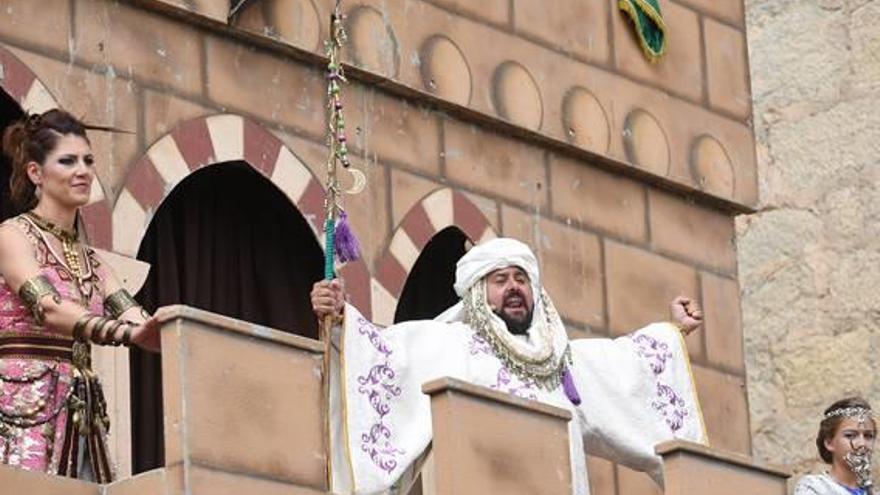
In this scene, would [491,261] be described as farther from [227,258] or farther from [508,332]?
[227,258]

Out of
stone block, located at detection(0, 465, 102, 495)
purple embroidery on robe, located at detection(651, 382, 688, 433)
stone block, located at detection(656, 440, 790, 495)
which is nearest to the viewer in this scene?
stone block, located at detection(0, 465, 102, 495)

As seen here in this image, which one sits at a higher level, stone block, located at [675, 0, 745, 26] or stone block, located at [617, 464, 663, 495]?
stone block, located at [675, 0, 745, 26]

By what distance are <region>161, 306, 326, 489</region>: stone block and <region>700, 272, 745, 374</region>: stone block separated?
4.61m

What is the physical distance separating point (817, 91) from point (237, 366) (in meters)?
7.93

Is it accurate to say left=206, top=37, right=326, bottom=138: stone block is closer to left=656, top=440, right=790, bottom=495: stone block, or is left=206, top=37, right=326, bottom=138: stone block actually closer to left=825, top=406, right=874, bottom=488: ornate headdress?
left=825, top=406, right=874, bottom=488: ornate headdress

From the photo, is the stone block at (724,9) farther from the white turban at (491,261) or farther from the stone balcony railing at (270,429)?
the stone balcony railing at (270,429)

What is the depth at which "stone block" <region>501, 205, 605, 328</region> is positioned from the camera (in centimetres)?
1491

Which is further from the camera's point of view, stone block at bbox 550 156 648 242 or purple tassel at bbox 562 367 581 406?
stone block at bbox 550 156 648 242

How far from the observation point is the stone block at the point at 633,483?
14922 millimetres

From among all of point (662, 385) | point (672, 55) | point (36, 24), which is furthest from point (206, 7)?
point (672, 55)

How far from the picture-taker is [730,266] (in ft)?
52.5

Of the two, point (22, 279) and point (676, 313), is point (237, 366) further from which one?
point (676, 313)

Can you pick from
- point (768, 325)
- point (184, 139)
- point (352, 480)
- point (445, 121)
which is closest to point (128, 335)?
point (352, 480)

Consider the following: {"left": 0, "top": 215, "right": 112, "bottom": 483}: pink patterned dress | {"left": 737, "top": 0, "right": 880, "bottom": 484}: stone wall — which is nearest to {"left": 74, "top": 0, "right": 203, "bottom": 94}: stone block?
{"left": 0, "top": 215, "right": 112, "bottom": 483}: pink patterned dress
